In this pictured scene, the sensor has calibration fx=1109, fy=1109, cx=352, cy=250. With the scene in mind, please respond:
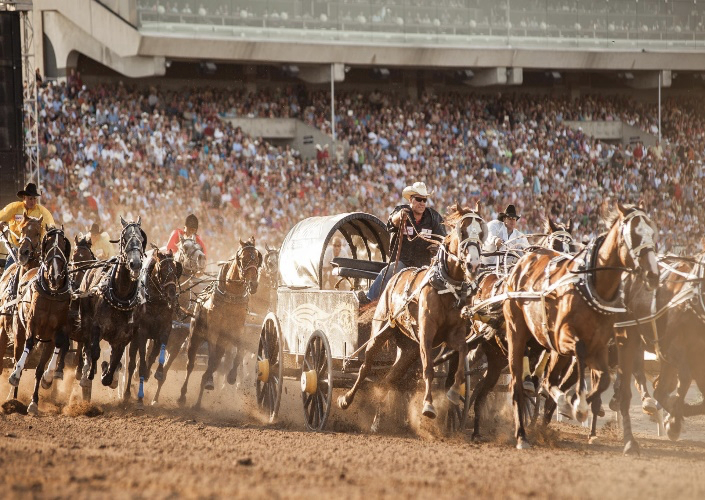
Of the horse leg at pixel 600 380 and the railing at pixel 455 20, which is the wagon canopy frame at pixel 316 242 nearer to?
the horse leg at pixel 600 380

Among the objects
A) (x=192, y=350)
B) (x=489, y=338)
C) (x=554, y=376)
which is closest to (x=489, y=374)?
(x=489, y=338)

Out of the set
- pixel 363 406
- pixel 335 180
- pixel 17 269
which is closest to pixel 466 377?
pixel 363 406

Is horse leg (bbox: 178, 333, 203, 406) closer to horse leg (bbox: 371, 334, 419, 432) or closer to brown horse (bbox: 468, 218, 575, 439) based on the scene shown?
horse leg (bbox: 371, 334, 419, 432)

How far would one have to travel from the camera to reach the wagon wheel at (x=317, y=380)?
1067cm

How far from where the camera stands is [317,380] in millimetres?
10836

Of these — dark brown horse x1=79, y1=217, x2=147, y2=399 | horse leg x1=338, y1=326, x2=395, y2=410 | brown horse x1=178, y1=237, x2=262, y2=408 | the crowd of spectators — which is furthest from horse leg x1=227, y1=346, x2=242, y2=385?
the crowd of spectators

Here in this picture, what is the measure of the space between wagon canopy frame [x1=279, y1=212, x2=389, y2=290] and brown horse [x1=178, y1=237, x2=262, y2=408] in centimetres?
121

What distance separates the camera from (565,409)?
8867 millimetres

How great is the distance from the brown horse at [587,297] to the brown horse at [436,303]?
1.83ft

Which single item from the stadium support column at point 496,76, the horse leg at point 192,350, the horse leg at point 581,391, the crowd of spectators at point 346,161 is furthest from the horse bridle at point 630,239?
the stadium support column at point 496,76

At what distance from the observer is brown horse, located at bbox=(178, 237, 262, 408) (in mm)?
14000

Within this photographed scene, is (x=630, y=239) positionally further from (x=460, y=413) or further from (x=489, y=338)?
(x=460, y=413)

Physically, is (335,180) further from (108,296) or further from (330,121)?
(108,296)

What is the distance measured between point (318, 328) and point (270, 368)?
1.20m
